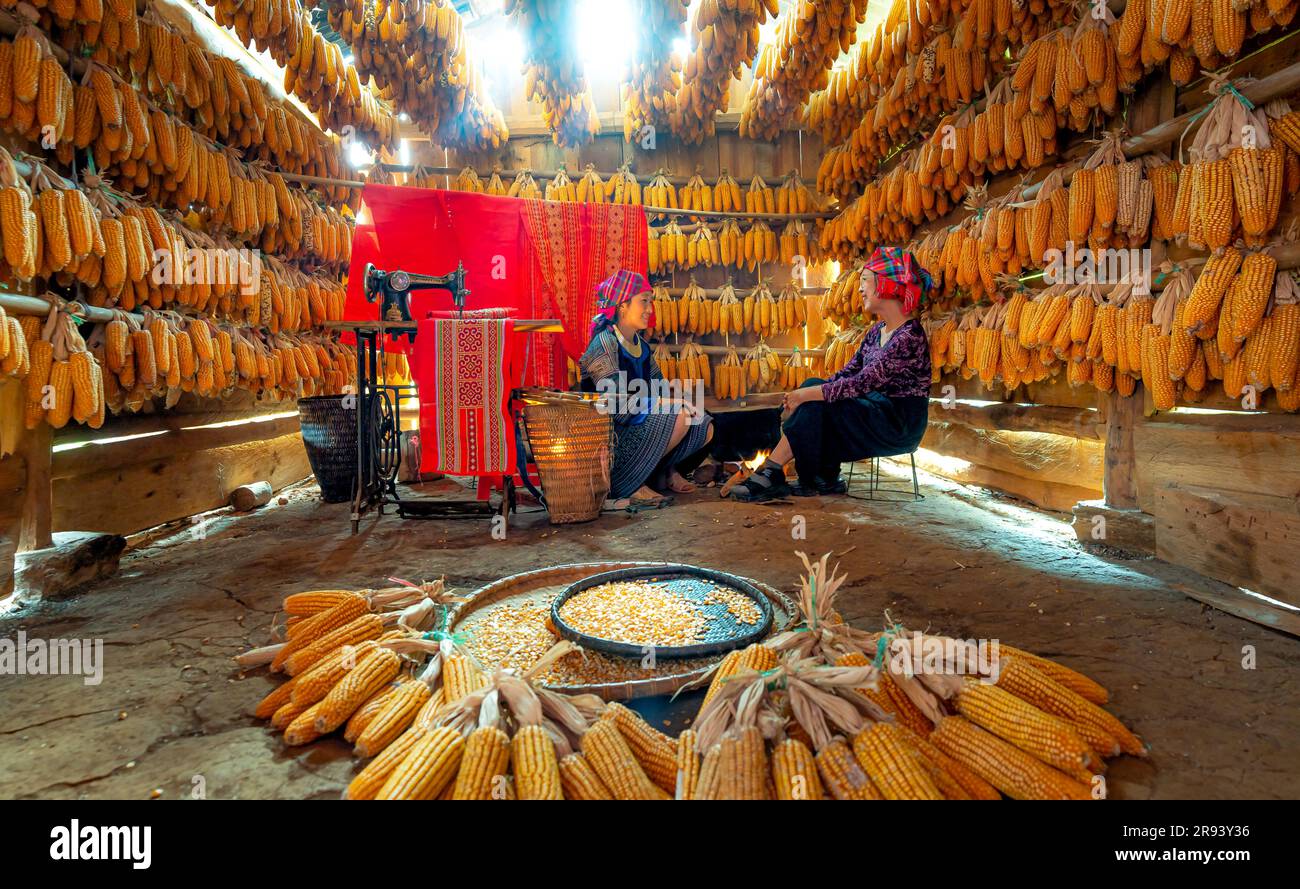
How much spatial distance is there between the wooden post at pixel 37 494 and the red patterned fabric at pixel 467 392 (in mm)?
2014

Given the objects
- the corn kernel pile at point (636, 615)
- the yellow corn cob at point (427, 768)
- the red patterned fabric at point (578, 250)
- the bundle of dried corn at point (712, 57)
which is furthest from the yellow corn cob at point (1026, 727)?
the red patterned fabric at point (578, 250)

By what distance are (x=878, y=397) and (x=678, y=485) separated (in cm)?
197

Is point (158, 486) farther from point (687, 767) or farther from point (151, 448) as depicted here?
point (687, 767)

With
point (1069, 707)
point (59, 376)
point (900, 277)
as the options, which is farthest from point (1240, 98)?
point (59, 376)

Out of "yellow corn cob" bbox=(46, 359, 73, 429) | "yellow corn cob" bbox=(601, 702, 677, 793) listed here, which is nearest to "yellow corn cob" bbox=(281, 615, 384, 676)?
"yellow corn cob" bbox=(601, 702, 677, 793)

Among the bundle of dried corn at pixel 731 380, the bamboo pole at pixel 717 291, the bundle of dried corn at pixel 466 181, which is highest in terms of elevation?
the bundle of dried corn at pixel 466 181

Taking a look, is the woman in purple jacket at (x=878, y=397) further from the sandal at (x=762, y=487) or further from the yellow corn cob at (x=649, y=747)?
the yellow corn cob at (x=649, y=747)

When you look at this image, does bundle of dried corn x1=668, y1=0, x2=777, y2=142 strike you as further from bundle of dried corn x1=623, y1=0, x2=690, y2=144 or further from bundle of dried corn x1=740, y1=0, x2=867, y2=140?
bundle of dried corn x1=740, y1=0, x2=867, y2=140

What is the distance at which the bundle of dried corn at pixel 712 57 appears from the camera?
5688 millimetres

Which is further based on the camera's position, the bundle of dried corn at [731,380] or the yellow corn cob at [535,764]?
the bundle of dried corn at [731,380]

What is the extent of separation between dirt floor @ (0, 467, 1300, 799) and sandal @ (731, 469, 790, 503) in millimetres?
237

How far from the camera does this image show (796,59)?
20.7 ft

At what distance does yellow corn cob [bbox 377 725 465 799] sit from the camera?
1.31 m
